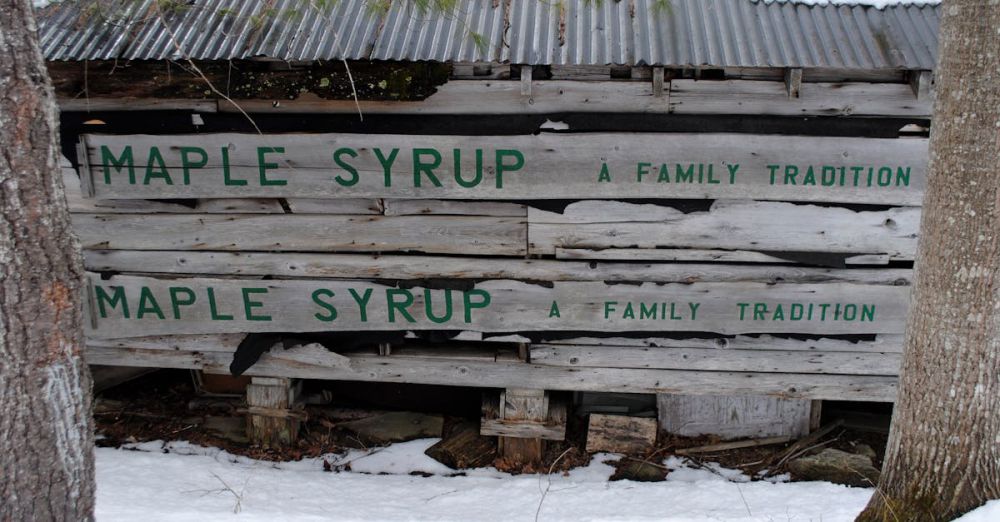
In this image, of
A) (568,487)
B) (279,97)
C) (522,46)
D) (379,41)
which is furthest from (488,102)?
(568,487)

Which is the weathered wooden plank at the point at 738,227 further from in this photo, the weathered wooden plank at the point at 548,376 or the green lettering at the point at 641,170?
the weathered wooden plank at the point at 548,376

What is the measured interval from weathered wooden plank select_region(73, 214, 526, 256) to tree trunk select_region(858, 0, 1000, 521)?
2.58 m

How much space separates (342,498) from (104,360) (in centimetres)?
210

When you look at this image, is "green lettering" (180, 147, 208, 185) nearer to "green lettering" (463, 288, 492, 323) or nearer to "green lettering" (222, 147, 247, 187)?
"green lettering" (222, 147, 247, 187)

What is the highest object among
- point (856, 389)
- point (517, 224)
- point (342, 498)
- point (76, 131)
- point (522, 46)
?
point (522, 46)

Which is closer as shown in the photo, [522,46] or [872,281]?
[522,46]

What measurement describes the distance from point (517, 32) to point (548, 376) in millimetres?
2393

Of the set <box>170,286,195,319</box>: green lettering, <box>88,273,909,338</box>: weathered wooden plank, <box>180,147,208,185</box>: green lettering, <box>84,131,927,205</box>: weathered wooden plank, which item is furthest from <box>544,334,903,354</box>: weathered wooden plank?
<box>180,147,208,185</box>: green lettering

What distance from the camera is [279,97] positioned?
4.97m

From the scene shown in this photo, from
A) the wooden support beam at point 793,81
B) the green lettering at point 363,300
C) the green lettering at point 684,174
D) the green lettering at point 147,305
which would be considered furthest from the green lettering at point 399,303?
the wooden support beam at point 793,81

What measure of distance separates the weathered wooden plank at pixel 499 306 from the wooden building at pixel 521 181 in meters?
0.02

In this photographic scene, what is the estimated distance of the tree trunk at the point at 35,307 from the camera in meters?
2.74

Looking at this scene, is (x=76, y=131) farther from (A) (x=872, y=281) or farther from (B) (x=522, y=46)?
(A) (x=872, y=281)

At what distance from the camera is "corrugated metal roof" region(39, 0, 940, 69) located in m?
4.58
